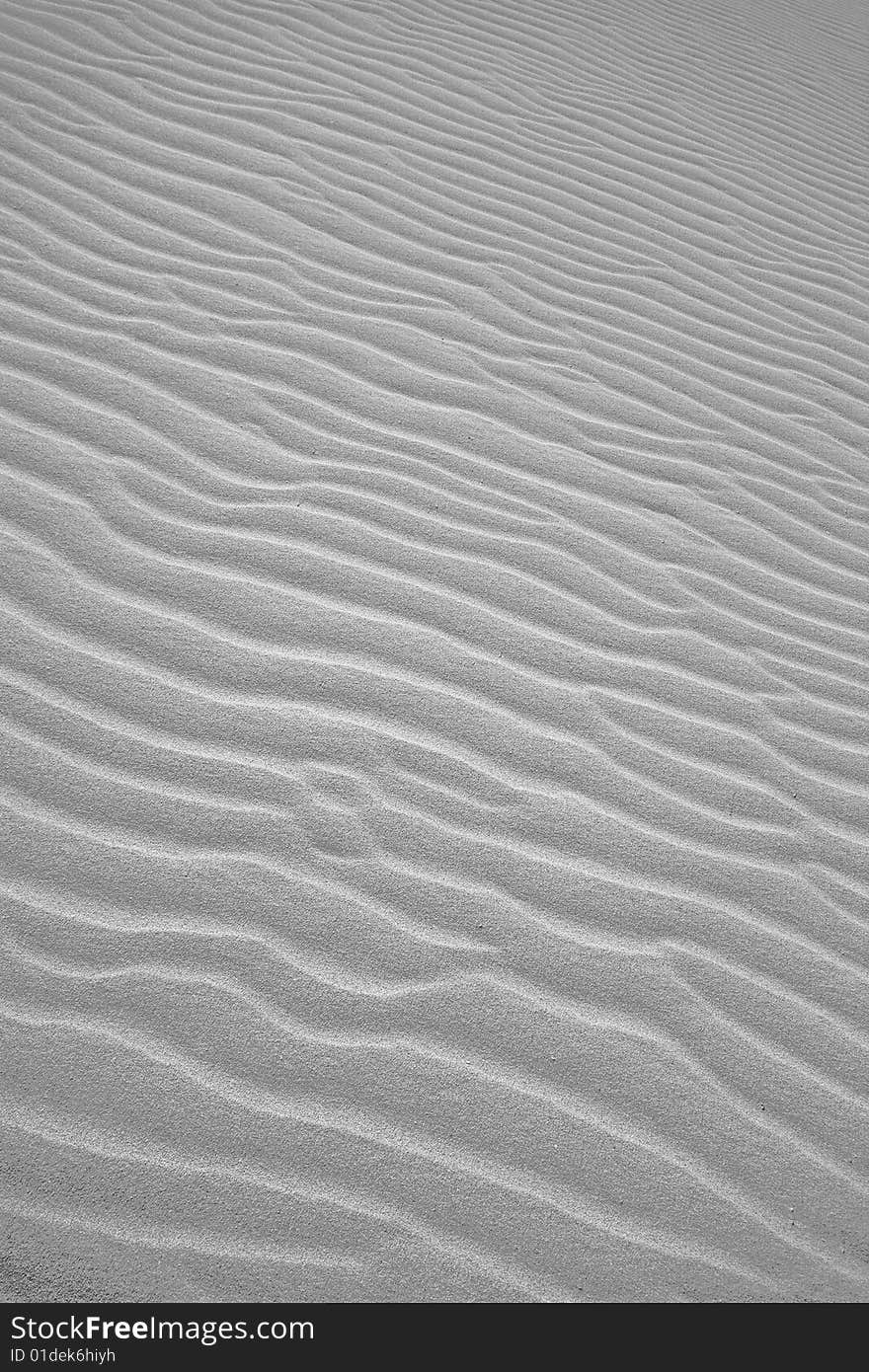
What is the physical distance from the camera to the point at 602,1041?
2.65 meters

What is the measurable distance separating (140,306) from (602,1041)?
3074 millimetres

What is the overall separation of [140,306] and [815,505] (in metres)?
2.58

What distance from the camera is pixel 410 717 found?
3.17 metres

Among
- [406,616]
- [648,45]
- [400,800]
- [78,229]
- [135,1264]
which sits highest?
[648,45]

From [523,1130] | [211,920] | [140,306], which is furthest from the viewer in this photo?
[140,306]

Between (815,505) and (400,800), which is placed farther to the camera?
Answer: (815,505)

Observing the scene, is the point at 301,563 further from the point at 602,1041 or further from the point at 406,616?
the point at 602,1041

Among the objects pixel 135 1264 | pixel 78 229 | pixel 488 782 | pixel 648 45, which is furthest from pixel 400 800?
pixel 648 45

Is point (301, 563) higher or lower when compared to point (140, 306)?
lower

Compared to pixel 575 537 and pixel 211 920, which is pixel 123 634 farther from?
pixel 575 537

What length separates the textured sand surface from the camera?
239 centimetres

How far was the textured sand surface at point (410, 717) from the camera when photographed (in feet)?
7.84

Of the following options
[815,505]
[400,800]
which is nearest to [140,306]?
[400,800]

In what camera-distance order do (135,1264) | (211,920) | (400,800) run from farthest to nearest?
1. (400,800)
2. (211,920)
3. (135,1264)
